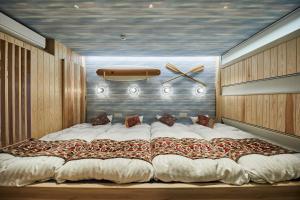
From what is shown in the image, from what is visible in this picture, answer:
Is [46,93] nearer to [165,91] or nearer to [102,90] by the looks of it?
[102,90]

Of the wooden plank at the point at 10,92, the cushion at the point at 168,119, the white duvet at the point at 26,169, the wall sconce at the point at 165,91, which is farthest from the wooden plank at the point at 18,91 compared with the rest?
the wall sconce at the point at 165,91

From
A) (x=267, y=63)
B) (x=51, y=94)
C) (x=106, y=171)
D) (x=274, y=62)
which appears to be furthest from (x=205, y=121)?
(x=51, y=94)

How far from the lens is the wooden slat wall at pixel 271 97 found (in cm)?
243

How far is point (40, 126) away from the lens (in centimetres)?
326

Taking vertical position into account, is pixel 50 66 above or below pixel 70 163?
above

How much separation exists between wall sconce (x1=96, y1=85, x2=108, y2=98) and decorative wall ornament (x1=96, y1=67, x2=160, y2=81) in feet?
0.92

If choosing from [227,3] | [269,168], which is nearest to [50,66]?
[227,3]

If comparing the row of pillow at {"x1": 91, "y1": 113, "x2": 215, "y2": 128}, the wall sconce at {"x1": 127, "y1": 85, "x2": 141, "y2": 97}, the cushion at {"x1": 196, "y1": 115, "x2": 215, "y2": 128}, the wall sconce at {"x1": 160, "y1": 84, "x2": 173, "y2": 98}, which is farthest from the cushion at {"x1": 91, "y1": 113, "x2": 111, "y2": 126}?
the cushion at {"x1": 196, "y1": 115, "x2": 215, "y2": 128}

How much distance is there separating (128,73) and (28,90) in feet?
7.98

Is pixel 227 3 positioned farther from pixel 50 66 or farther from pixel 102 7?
pixel 50 66

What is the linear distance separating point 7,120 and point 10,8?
1.42 m

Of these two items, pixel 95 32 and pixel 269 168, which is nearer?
pixel 269 168

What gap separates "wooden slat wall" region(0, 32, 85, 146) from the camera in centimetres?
251

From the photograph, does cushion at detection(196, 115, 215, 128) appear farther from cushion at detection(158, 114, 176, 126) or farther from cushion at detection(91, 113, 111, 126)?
cushion at detection(91, 113, 111, 126)
